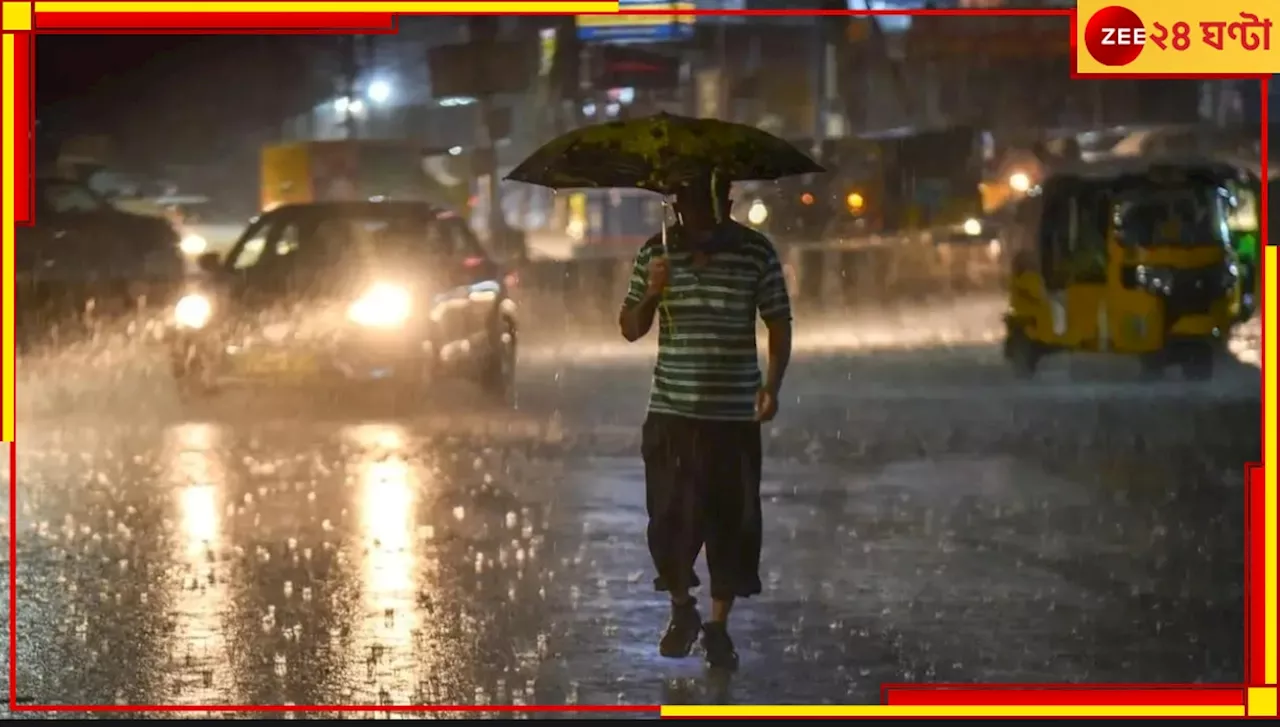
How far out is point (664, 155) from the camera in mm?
5918

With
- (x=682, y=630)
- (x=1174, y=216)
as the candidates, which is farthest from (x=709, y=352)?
(x=1174, y=216)

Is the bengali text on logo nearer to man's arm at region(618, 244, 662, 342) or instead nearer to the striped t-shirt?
the striped t-shirt

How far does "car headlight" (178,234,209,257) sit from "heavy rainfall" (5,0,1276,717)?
51mm

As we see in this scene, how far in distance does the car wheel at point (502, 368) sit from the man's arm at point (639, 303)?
5.74m

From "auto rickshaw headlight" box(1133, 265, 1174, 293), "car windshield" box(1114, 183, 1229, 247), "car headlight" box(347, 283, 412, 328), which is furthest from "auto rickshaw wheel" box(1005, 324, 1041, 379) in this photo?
"car headlight" box(347, 283, 412, 328)

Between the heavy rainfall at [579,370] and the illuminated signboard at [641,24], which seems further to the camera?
the illuminated signboard at [641,24]

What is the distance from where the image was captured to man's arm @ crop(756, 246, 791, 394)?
5.82 metres

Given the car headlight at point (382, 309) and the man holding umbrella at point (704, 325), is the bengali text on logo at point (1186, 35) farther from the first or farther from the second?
the car headlight at point (382, 309)

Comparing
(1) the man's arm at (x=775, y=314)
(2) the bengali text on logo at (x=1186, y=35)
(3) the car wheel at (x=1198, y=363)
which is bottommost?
(3) the car wheel at (x=1198, y=363)

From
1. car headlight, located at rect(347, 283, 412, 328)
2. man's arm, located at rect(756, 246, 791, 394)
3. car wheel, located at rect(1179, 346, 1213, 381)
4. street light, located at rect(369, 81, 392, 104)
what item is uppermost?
street light, located at rect(369, 81, 392, 104)

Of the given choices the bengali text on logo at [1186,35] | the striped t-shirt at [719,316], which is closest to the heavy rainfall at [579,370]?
the striped t-shirt at [719,316]

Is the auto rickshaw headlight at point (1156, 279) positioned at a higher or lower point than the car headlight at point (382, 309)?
higher

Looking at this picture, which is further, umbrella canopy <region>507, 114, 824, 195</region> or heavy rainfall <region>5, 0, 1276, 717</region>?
heavy rainfall <region>5, 0, 1276, 717</region>

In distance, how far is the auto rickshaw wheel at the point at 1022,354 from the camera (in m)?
13.6
